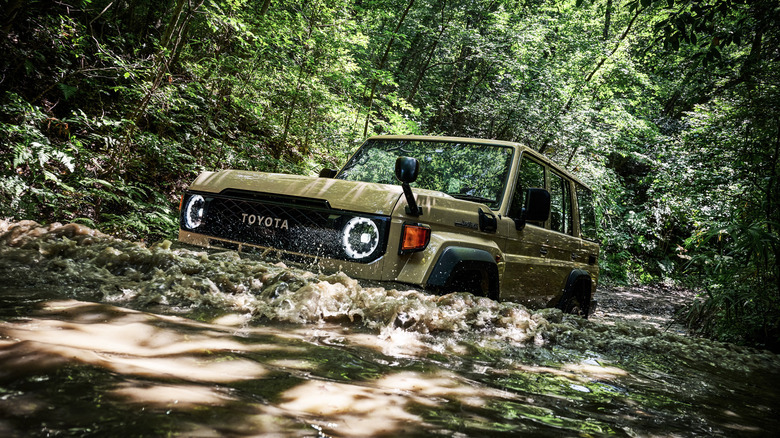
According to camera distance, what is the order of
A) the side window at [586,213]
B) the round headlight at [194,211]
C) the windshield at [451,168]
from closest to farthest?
1. the round headlight at [194,211]
2. the windshield at [451,168]
3. the side window at [586,213]

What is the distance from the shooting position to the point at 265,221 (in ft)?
10.7

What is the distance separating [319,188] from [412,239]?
2.33 feet

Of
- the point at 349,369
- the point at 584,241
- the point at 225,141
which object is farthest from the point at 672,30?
the point at 225,141

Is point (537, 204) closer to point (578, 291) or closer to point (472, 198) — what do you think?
point (472, 198)

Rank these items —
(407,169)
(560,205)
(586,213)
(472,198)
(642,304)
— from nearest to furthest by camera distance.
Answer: (407,169)
(472,198)
(560,205)
(586,213)
(642,304)

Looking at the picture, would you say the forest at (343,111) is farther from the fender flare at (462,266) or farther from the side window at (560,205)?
the fender flare at (462,266)

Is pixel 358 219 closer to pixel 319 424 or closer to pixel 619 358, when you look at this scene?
pixel 619 358

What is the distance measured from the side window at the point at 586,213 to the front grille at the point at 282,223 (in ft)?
11.4

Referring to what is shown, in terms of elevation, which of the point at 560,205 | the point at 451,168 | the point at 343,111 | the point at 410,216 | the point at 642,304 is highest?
the point at 343,111

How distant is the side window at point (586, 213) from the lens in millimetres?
5652

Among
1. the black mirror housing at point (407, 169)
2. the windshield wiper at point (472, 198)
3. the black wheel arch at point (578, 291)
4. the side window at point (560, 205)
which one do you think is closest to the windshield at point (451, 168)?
the windshield wiper at point (472, 198)

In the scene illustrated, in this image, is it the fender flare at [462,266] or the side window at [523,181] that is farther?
the side window at [523,181]

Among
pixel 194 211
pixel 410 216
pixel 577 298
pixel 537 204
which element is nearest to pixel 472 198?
pixel 537 204

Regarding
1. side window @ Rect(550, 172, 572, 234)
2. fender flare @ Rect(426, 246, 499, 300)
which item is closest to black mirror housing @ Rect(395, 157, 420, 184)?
fender flare @ Rect(426, 246, 499, 300)
